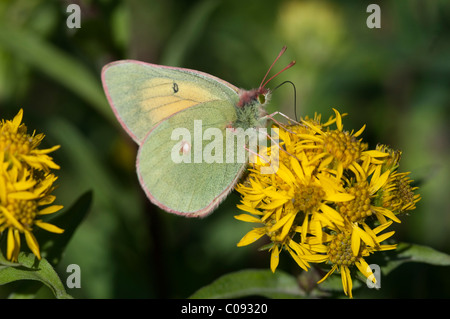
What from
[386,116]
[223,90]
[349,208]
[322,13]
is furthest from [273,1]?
[349,208]

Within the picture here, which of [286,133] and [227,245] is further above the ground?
[286,133]

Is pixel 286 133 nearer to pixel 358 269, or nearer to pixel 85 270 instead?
pixel 358 269

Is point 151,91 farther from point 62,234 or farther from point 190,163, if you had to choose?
point 62,234

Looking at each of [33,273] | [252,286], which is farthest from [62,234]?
[252,286]

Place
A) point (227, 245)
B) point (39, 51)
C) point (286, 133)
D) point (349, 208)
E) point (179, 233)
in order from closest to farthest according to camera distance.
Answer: point (349, 208) < point (286, 133) < point (39, 51) < point (227, 245) < point (179, 233)

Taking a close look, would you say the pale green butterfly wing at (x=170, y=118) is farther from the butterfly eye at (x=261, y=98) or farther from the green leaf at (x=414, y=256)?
the green leaf at (x=414, y=256)

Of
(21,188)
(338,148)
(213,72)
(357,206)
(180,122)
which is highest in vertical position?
(213,72)

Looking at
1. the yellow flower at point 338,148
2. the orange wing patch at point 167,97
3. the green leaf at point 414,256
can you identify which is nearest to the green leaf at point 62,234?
the orange wing patch at point 167,97
